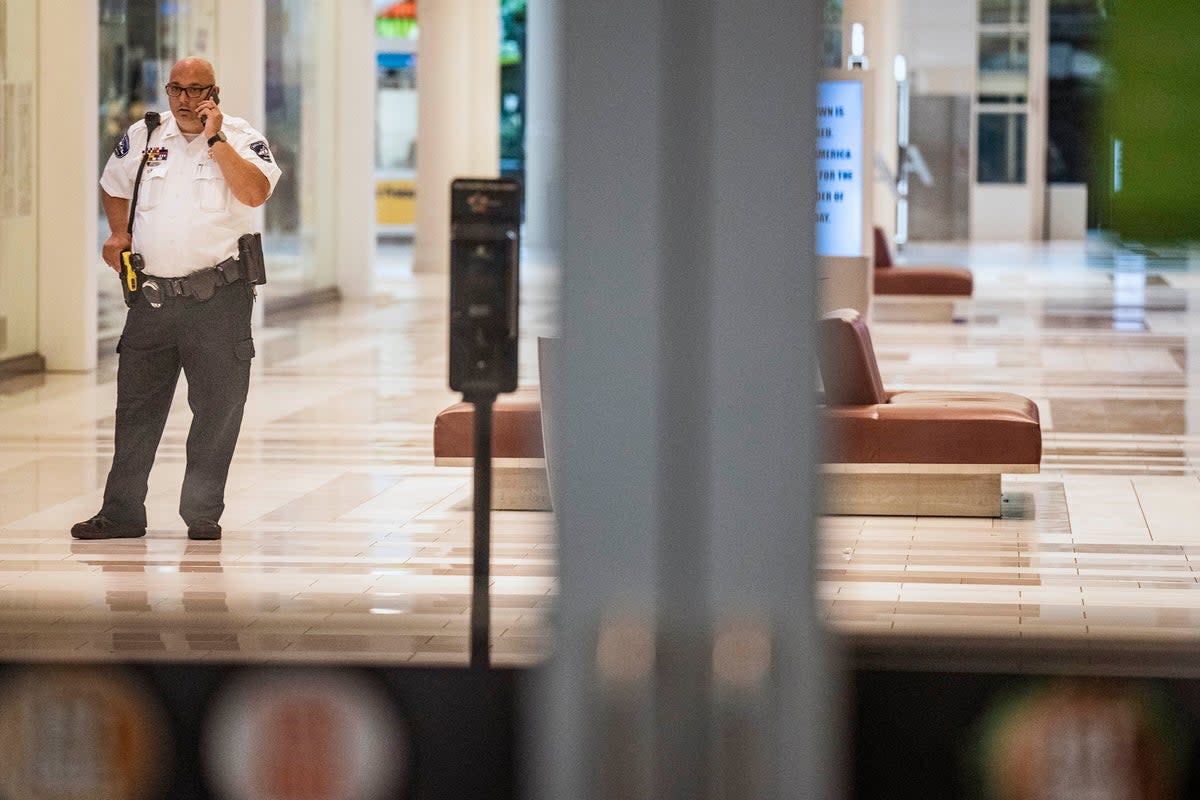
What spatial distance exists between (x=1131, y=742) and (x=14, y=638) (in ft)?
4.28

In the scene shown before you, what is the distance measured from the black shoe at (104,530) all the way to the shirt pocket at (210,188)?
1126mm

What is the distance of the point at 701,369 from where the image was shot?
2037mm

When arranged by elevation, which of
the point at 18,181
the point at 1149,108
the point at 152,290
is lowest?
the point at 152,290

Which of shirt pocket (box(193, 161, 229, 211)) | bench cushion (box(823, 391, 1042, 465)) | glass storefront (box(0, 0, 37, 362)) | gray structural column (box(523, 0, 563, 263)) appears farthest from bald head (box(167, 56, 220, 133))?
glass storefront (box(0, 0, 37, 362))

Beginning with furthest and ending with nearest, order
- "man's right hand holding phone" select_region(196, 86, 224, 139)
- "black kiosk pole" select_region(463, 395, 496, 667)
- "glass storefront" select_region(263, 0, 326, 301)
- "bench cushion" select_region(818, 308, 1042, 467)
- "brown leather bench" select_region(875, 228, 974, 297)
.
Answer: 1. "glass storefront" select_region(263, 0, 326, 301)
2. "brown leather bench" select_region(875, 228, 974, 297)
3. "bench cushion" select_region(818, 308, 1042, 467)
4. "man's right hand holding phone" select_region(196, 86, 224, 139)
5. "black kiosk pole" select_region(463, 395, 496, 667)

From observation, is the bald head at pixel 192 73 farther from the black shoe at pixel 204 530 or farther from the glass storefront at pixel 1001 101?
the glass storefront at pixel 1001 101

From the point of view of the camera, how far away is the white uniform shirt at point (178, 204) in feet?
19.0

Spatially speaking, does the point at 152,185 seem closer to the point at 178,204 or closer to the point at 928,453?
the point at 178,204

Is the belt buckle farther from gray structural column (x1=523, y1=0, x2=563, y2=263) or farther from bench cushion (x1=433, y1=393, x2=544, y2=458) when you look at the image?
gray structural column (x1=523, y1=0, x2=563, y2=263)

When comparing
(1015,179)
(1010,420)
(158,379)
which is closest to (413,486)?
(158,379)

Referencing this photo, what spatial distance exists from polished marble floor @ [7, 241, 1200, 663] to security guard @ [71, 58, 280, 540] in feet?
1.59

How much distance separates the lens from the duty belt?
19.2 ft

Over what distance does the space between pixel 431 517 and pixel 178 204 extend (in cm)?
145

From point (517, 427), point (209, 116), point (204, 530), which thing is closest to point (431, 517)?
point (204, 530)
